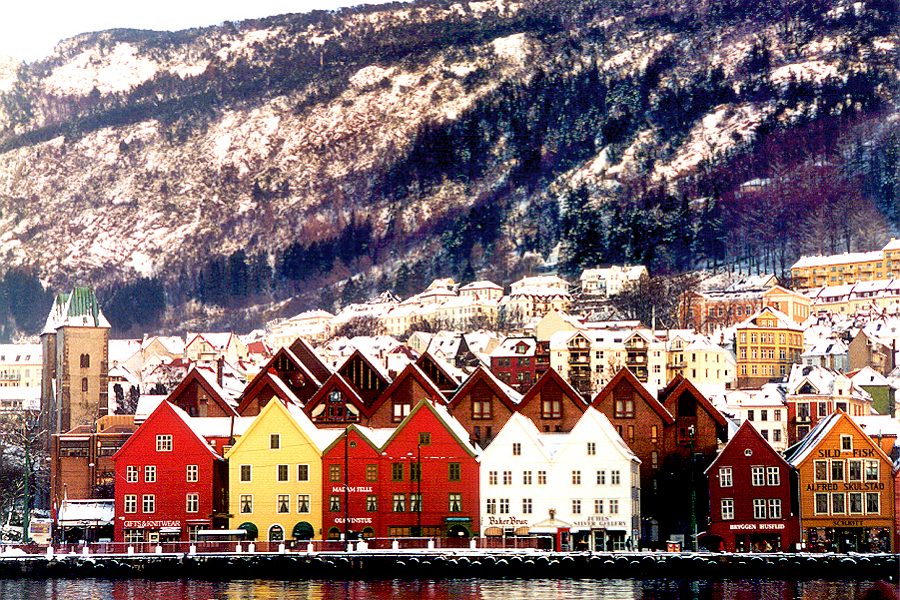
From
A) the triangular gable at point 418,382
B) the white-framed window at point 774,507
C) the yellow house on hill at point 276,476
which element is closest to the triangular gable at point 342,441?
the yellow house on hill at point 276,476

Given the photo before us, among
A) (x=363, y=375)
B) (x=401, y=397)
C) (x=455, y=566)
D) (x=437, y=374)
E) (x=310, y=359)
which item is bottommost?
(x=455, y=566)

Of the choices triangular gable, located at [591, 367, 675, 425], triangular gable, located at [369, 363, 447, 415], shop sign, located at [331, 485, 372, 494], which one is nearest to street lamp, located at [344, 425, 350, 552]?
shop sign, located at [331, 485, 372, 494]

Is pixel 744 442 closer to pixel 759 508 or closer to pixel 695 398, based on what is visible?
pixel 759 508

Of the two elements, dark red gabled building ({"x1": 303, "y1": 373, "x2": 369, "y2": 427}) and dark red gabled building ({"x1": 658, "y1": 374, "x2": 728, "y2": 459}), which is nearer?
dark red gabled building ({"x1": 658, "y1": 374, "x2": 728, "y2": 459})

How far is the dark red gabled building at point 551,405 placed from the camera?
364 feet

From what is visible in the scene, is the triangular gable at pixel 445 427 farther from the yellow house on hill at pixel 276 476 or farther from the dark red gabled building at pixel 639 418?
the dark red gabled building at pixel 639 418

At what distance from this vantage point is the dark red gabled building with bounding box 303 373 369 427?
114 metres

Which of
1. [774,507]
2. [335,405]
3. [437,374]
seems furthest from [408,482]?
[437,374]

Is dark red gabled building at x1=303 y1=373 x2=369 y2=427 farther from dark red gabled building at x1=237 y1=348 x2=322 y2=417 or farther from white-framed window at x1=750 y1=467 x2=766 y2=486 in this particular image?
white-framed window at x1=750 y1=467 x2=766 y2=486

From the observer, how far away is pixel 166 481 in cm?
10138

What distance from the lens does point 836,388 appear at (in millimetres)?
144750

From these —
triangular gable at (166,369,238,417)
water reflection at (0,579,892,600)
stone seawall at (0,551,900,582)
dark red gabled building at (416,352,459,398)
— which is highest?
dark red gabled building at (416,352,459,398)

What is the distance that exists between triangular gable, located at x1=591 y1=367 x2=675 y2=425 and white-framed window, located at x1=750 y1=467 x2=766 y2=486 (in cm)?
1098

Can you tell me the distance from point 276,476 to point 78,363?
6296 cm
